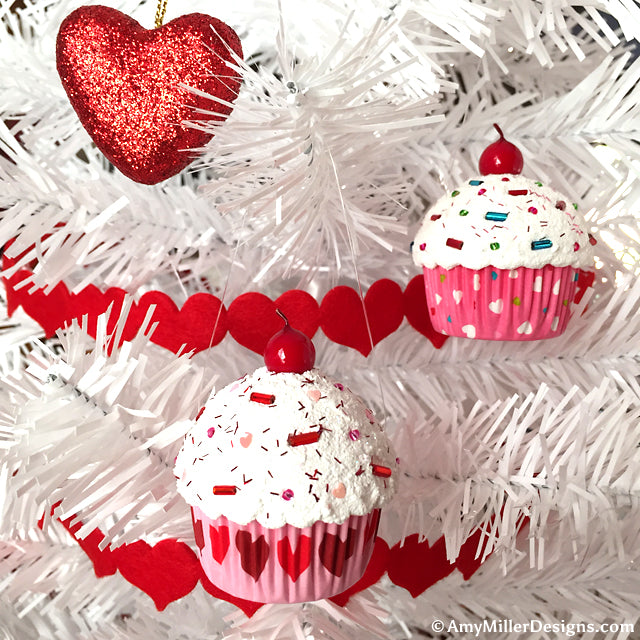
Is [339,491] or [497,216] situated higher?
[497,216]

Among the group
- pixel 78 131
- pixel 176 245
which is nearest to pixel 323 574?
pixel 176 245

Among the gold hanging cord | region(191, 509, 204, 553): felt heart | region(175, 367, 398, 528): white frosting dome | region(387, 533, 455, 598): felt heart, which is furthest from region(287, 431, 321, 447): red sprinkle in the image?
the gold hanging cord

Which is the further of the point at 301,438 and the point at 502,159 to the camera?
the point at 502,159

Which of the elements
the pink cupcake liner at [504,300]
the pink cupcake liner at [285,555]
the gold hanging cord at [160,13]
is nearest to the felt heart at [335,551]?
the pink cupcake liner at [285,555]

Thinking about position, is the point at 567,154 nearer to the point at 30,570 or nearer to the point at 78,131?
the point at 78,131

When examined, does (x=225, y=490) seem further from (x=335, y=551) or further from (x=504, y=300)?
(x=504, y=300)

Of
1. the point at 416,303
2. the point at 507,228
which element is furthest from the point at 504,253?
the point at 416,303

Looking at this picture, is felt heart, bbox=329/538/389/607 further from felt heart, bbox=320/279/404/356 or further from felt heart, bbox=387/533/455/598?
felt heart, bbox=320/279/404/356

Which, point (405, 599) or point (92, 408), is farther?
point (405, 599)
